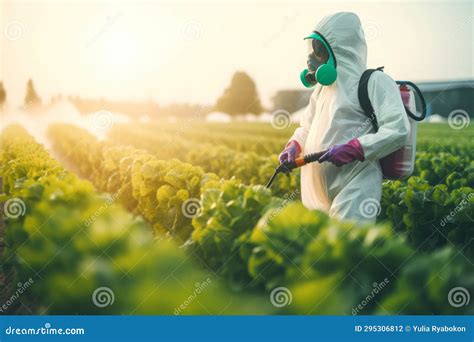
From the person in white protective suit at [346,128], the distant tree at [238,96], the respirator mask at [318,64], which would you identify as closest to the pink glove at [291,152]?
the person in white protective suit at [346,128]

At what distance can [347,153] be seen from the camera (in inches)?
165

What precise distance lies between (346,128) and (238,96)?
66.2 feet

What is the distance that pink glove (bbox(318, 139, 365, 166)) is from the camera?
13.8 feet

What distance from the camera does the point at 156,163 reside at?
6.12 meters

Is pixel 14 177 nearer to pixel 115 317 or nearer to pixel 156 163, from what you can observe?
pixel 156 163

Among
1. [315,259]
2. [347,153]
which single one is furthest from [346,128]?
[315,259]

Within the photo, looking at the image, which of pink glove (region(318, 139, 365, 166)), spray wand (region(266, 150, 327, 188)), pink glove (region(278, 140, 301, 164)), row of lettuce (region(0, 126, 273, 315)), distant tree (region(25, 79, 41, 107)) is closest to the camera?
row of lettuce (region(0, 126, 273, 315))

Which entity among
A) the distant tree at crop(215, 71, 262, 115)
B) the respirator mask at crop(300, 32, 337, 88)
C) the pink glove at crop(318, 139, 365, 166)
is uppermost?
the respirator mask at crop(300, 32, 337, 88)

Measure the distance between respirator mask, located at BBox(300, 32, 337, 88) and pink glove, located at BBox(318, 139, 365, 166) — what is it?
0.56 metres

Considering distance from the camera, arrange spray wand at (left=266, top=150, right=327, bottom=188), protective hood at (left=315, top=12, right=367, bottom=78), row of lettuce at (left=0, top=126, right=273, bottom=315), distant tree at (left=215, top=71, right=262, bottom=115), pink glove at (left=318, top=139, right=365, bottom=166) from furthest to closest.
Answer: distant tree at (left=215, top=71, right=262, bottom=115) < protective hood at (left=315, top=12, right=367, bottom=78) < spray wand at (left=266, top=150, right=327, bottom=188) < pink glove at (left=318, top=139, right=365, bottom=166) < row of lettuce at (left=0, top=126, right=273, bottom=315)

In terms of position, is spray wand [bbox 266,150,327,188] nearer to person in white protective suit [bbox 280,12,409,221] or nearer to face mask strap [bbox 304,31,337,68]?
person in white protective suit [bbox 280,12,409,221]

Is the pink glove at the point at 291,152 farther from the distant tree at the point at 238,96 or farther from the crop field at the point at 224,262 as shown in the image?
the distant tree at the point at 238,96

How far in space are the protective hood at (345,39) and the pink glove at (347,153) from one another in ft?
2.11

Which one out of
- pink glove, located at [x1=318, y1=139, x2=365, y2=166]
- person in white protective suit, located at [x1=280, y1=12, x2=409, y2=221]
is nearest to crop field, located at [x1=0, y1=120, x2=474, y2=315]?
person in white protective suit, located at [x1=280, y1=12, x2=409, y2=221]
